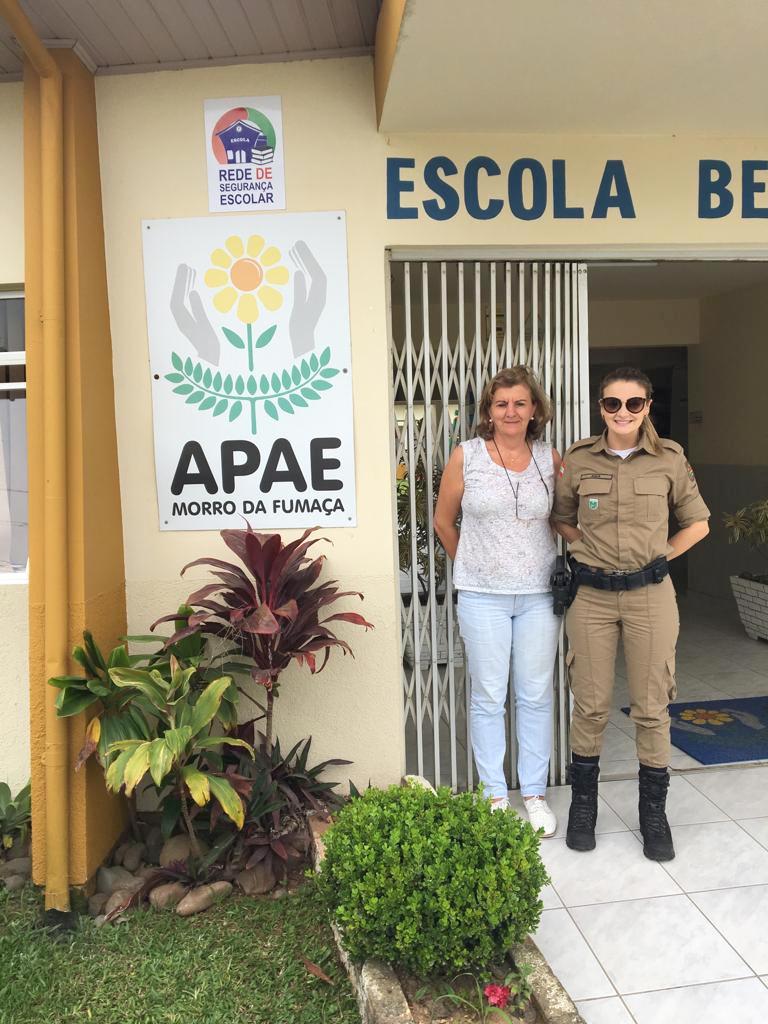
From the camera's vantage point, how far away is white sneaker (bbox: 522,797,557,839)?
318 centimetres

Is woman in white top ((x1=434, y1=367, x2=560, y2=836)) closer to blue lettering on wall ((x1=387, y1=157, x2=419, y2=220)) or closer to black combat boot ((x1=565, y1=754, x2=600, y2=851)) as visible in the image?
black combat boot ((x1=565, y1=754, x2=600, y2=851))

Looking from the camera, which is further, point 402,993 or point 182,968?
point 182,968

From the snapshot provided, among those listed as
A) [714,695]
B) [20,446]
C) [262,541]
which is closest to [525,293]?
[262,541]

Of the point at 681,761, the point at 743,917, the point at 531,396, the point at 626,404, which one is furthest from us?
the point at 681,761

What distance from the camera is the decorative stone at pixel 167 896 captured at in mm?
2791

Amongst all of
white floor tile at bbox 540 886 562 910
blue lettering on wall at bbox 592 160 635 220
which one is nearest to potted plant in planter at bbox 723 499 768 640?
blue lettering on wall at bbox 592 160 635 220

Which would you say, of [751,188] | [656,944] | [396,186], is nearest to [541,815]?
[656,944]

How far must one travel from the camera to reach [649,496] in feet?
9.62

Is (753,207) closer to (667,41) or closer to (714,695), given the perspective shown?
(667,41)

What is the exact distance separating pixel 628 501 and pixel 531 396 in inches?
21.4

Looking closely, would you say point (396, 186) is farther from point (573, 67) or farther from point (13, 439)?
point (13, 439)

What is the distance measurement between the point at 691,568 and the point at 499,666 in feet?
17.8

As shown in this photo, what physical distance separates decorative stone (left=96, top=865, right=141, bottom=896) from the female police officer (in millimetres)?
1651

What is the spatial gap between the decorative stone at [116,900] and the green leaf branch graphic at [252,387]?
1792 millimetres
